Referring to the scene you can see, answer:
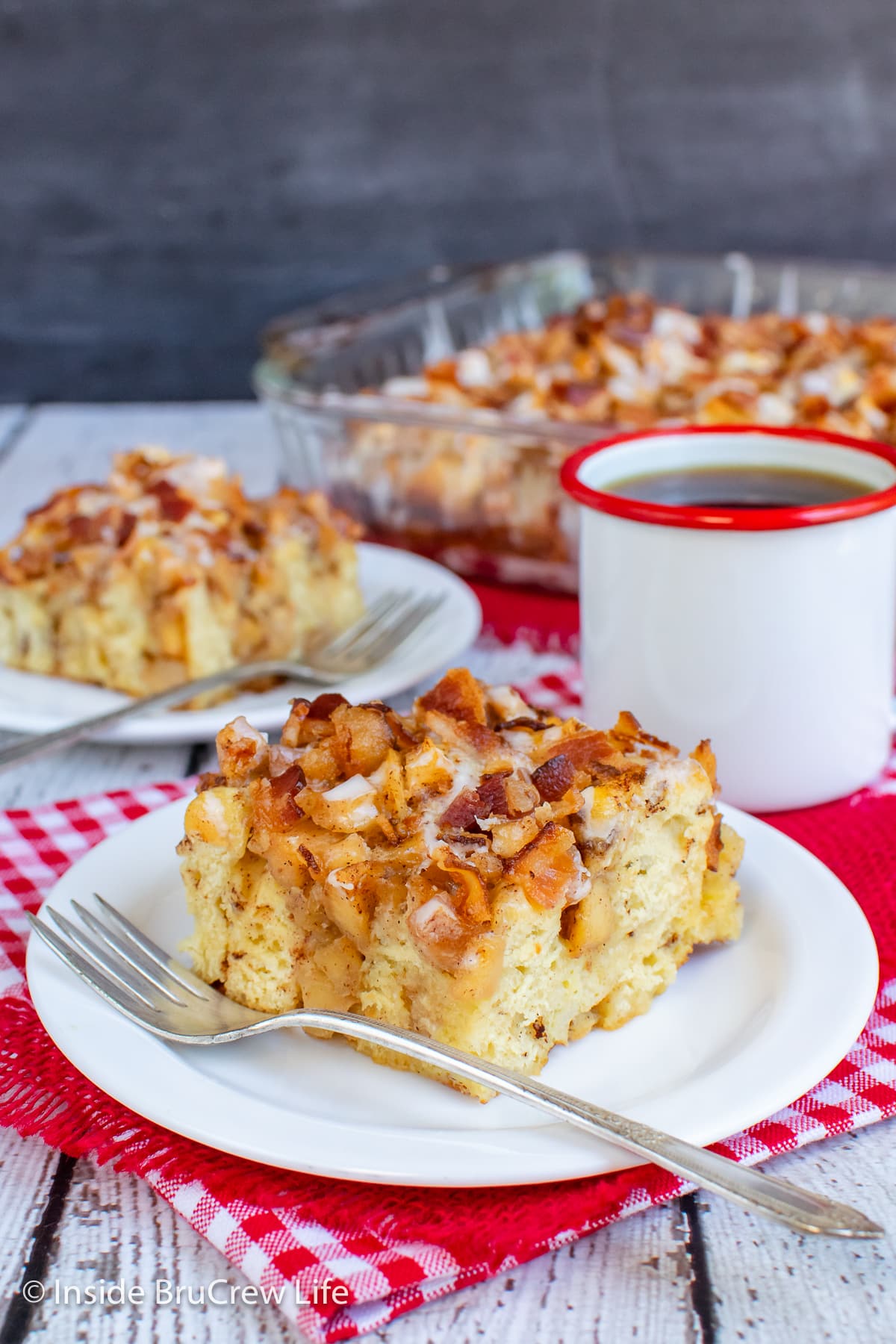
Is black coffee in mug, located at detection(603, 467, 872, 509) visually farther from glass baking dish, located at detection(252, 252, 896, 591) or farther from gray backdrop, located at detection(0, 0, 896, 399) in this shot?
gray backdrop, located at detection(0, 0, 896, 399)

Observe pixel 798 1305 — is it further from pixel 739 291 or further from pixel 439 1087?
pixel 739 291

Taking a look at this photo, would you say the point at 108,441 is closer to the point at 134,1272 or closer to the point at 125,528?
the point at 125,528

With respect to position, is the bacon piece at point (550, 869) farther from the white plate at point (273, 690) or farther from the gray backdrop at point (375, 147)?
the gray backdrop at point (375, 147)

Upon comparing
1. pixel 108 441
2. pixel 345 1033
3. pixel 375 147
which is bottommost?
pixel 108 441

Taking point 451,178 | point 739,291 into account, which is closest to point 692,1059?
point 739,291

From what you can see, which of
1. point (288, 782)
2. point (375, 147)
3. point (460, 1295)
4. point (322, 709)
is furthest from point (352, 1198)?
point (375, 147)

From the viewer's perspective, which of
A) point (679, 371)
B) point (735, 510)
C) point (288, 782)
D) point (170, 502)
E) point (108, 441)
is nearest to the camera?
point (288, 782)

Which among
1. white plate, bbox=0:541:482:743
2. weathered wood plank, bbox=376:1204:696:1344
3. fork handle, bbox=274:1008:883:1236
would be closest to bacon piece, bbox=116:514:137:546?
white plate, bbox=0:541:482:743
